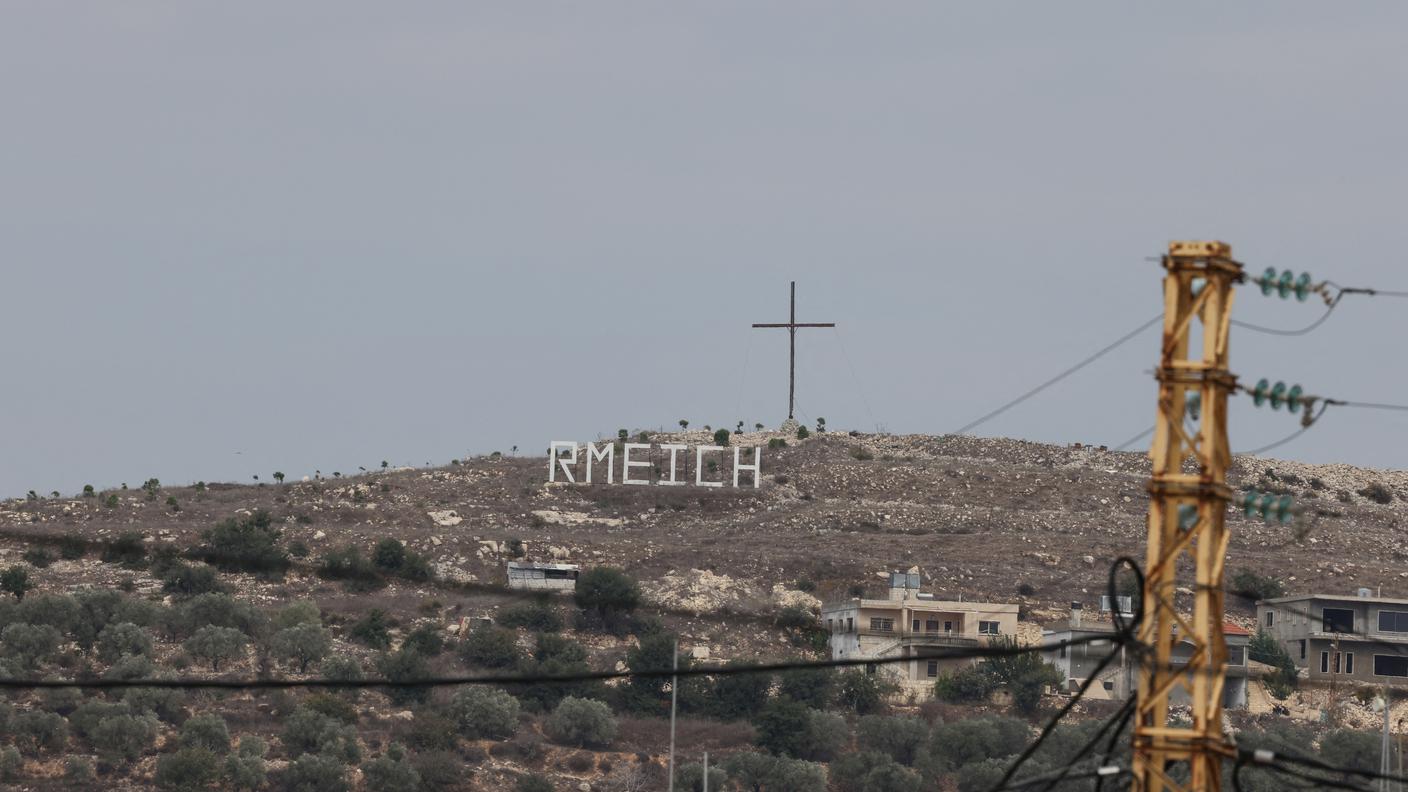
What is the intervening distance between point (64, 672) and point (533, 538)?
3944 centimetres

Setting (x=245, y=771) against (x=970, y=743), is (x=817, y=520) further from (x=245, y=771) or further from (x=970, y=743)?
(x=245, y=771)

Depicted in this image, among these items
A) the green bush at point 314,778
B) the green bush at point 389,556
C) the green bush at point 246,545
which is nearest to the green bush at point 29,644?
the green bush at point 246,545

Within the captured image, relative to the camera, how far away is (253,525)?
147m

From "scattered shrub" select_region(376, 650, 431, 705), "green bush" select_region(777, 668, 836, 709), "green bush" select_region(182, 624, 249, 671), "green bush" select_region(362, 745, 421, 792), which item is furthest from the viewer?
"green bush" select_region(777, 668, 836, 709)

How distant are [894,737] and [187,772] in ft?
101

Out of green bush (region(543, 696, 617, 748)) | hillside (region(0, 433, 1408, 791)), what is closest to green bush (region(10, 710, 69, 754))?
hillside (region(0, 433, 1408, 791))

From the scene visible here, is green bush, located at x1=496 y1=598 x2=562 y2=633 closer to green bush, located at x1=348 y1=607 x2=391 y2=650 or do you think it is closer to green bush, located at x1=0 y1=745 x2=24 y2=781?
green bush, located at x1=348 y1=607 x2=391 y2=650

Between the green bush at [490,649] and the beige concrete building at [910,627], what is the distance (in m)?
16.0

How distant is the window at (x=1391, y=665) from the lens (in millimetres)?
126188

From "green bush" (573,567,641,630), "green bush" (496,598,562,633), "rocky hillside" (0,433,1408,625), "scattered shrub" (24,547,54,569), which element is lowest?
"green bush" (496,598,562,633)

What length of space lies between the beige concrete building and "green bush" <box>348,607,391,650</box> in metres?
22.4

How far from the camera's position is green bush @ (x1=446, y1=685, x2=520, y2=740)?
111875 mm

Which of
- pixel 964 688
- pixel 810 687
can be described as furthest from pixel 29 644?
pixel 964 688

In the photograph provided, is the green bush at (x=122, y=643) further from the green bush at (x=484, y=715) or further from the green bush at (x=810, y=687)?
the green bush at (x=810, y=687)
